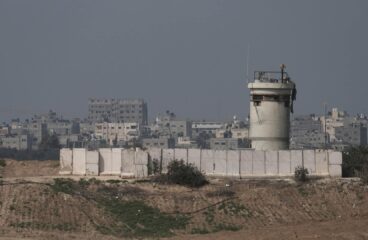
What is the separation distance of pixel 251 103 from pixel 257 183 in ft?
23.1

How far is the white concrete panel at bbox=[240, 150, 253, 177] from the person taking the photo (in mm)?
60188

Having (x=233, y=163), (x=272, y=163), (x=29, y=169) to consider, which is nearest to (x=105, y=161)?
(x=29, y=169)

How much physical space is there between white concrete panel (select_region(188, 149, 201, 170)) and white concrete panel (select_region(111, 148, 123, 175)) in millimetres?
3290

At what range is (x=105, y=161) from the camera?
61250 millimetres

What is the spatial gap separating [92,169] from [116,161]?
49.2 inches

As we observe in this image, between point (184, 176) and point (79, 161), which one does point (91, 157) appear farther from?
point (184, 176)

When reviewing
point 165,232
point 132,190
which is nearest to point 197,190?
point 132,190

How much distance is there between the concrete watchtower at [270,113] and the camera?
2496 inches

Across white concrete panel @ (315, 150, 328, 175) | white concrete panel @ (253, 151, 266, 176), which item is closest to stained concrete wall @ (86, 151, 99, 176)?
white concrete panel @ (253, 151, 266, 176)

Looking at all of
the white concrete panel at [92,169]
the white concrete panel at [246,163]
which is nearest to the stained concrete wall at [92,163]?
the white concrete panel at [92,169]

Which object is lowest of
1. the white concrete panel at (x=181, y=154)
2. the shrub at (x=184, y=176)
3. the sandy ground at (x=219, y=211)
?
the sandy ground at (x=219, y=211)

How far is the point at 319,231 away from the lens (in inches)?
1932

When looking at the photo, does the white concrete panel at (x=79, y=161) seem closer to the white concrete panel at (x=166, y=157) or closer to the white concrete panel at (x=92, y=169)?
the white concrete panel at (x=92, y=169)

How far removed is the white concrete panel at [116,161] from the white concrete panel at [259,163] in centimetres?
637
